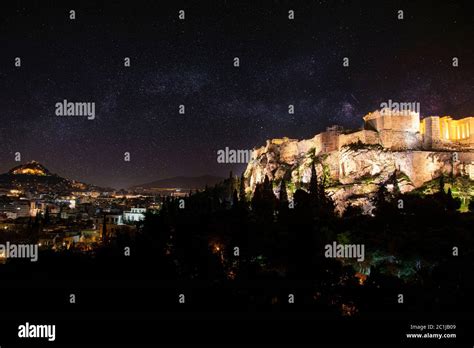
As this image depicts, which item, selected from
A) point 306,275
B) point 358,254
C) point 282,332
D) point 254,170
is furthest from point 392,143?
point 282,332

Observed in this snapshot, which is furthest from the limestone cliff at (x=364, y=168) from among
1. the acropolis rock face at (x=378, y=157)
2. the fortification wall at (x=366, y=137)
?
the fortification wall at (x=366, y=137)

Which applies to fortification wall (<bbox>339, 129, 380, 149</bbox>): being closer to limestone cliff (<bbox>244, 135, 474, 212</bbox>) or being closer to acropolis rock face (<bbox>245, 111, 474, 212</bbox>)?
acropolis rock face (<bbox>245, 111, 474, 212</bbox>)

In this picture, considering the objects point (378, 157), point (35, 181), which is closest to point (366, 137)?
point (378, 157)

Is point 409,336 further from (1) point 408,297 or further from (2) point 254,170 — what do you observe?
(2) point 254,170

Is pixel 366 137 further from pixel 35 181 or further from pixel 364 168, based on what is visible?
pixel 35 181

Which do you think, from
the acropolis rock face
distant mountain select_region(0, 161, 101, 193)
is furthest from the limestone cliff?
distant mountain select_region(0, 161, 101, 193)

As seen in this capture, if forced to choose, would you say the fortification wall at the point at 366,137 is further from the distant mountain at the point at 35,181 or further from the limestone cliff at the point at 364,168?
the distant mountain at the point at 35,181
